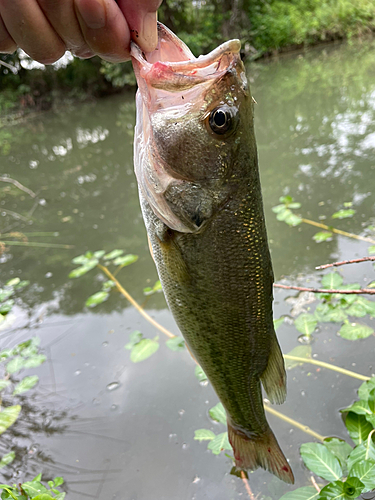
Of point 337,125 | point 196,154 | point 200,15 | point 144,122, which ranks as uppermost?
point 200,15

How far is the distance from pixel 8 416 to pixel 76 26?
7.63 ft

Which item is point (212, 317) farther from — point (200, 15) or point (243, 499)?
point (200, 15)

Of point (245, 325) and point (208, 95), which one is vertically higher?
point (208, 95)

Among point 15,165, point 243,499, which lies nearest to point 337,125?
point 243,499

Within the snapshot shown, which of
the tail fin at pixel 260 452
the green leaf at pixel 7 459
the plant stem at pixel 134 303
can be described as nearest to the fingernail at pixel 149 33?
the tail fin at pixel 260 452

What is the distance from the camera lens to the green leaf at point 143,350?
2395mm

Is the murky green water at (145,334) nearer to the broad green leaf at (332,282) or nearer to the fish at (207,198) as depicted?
the broad green leaf at (332,282)

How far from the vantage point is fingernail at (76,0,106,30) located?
856mm

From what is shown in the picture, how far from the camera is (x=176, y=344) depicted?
2498mm

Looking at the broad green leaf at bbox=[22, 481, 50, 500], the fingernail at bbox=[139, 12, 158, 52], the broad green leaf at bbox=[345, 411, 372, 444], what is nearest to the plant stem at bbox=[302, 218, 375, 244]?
the broad green leaf at bbox=[345, 411, 372, 444]

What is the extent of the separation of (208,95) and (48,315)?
9.08ft

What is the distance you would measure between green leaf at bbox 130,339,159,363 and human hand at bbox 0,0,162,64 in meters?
1.91

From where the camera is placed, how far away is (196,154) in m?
1.13

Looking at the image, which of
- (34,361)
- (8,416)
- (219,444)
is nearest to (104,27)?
(219,444)
